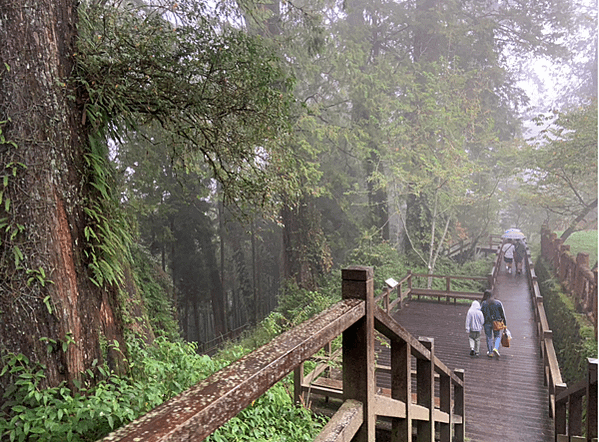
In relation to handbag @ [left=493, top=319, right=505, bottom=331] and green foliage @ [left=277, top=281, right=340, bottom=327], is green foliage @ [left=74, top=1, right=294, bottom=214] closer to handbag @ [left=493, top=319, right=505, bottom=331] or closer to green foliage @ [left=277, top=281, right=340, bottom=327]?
handbag @ [left=493, top=319, right=505, bottom=331]

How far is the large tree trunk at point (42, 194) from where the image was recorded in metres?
2.51

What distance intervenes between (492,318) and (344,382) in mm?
7388

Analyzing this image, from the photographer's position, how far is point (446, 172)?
11820 millimetres

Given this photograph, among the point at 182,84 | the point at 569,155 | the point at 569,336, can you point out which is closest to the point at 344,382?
the point at 182,84

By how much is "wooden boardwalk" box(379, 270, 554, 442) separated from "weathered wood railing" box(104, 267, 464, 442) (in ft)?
13.2

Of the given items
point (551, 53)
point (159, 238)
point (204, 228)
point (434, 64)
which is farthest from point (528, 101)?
point (159, 238)

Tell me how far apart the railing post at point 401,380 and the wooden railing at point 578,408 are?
7.94ft

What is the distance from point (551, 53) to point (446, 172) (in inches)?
338

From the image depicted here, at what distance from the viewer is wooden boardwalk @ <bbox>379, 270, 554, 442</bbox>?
5625 mm

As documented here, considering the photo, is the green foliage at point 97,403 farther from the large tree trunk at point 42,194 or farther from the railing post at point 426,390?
the railing post at point 426,390

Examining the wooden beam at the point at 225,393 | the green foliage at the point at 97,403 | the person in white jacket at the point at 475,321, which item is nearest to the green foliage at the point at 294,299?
the person in white jacket at the point at 475,321

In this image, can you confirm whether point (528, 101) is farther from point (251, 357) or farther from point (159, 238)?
point (251, 357)

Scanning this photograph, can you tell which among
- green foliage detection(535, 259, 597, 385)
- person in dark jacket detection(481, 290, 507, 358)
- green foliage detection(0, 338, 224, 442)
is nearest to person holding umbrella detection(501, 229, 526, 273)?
green foliage detection(535, 259, 597, 385)

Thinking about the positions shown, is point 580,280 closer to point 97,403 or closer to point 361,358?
point 361,358
